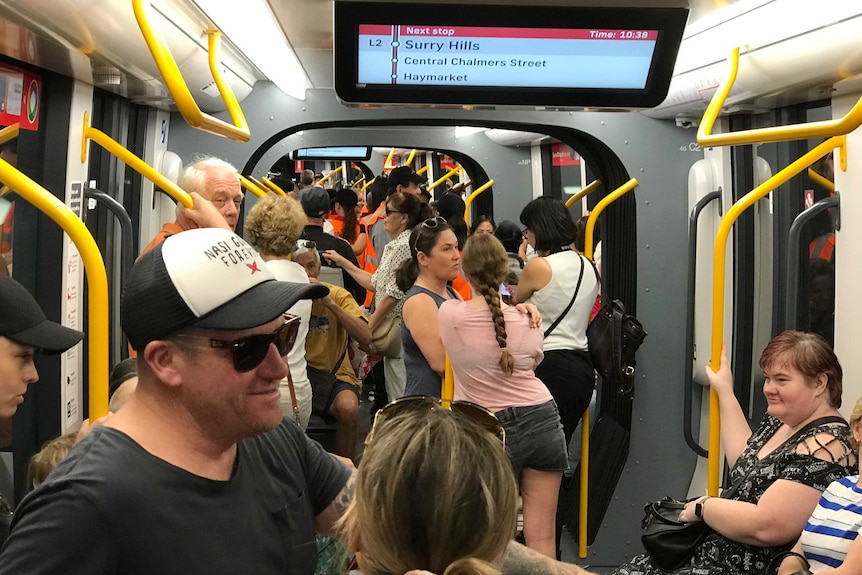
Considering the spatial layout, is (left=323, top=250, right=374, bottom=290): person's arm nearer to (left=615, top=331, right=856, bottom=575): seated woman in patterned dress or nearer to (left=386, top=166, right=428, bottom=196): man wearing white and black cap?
(left=386, top=166, right=428, bottom=196): man wearing white and black cap

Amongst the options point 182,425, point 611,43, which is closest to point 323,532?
point 182,425

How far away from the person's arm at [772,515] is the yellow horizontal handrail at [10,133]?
7.85 feet

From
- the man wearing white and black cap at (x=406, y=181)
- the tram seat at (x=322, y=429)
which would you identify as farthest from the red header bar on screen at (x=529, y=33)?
the man wearing white and black cap at (x=406, y=181)

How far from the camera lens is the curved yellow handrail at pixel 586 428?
400cm

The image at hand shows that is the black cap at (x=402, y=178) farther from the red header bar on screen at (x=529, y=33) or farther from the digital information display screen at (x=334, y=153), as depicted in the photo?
the red header bar on screen at (x=529, y=33)

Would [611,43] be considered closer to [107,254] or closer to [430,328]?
[430,328]

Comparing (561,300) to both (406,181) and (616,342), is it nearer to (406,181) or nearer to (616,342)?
(616,342)

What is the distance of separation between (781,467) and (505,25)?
1.59 metres

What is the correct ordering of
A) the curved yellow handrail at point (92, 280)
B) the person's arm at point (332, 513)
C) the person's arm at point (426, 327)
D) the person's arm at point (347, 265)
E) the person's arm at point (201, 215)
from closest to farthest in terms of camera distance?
1. the person's arm at point (332, 513)
2. the curved yellow handrail at point (92, 280)
3. the person's arm at point (201, 215)
4. the person's arm at point (426, 327)
5. the person's arm at point (347, 265)

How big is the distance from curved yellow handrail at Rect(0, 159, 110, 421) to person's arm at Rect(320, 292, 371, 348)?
2033 millimetres

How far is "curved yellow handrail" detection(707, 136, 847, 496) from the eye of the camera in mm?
2736

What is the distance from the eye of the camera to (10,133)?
2.67m

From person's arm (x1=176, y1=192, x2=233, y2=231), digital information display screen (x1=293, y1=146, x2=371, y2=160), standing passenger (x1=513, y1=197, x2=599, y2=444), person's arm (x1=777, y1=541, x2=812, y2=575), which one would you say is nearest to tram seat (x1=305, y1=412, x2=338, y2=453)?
standing passenger (x1=513, y1=197, x2=599, y2=444)

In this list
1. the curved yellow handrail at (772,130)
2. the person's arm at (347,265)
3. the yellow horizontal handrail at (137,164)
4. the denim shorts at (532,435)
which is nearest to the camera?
the curved yellow handrail at (772,130)
